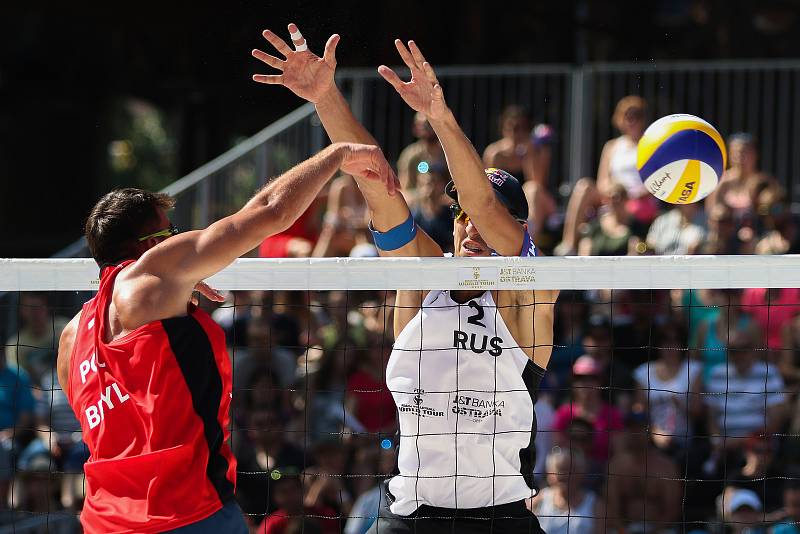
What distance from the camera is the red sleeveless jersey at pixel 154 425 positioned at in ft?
11.0

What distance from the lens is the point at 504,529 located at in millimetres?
4020

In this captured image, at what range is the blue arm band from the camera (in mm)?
4324

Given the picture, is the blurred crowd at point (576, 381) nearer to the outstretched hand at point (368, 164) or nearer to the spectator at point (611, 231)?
the spectator at point (611, 231)

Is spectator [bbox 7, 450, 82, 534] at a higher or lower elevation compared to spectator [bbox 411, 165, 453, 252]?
lower

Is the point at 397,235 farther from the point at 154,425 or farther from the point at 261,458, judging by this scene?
the point at 261,458

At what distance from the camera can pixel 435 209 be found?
831 cm

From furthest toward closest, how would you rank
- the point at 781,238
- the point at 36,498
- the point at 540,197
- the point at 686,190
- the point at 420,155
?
the point at 420,155 → the point at 540,197 → the point at 781,238 → the point at 36,498 → the point at 686,190

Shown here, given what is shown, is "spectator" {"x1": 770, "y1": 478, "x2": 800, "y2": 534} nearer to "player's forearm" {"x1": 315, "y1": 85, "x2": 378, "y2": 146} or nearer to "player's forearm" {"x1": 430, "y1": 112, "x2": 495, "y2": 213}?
"player's forearm" {"x1": 430, "y1": 112, "x2": 495, "y2": 213}

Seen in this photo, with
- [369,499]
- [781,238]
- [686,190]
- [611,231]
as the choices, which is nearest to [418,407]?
[686,190]

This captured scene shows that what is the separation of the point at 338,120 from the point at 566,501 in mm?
3309

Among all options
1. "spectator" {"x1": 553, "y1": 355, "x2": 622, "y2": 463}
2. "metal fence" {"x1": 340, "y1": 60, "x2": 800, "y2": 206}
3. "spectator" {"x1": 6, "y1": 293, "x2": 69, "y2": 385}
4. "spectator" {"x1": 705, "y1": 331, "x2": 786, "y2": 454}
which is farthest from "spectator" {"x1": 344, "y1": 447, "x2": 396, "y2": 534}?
"metal fence" {"x1": 340, "y1": 60, "x2": 800, "y2": 206}

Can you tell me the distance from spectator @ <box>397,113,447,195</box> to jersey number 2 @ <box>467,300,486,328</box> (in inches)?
171

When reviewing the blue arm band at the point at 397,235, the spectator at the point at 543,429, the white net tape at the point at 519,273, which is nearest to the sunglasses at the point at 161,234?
the white net tape at the point at 519,273

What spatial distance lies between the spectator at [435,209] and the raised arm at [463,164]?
153 inches
